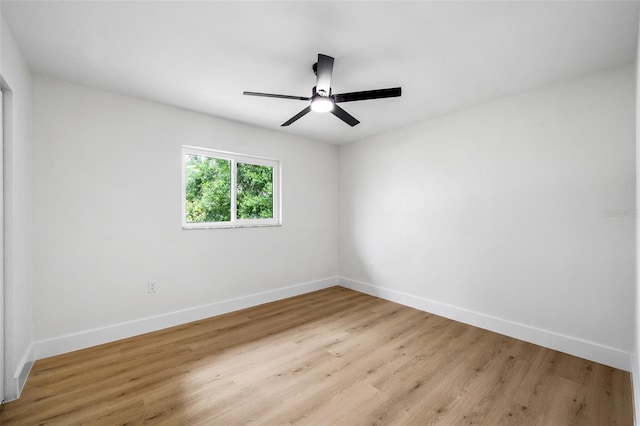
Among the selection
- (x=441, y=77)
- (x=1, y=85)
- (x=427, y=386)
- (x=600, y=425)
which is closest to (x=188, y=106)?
(x=1, y=85)

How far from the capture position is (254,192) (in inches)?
147

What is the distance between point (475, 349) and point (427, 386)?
0.82 metres

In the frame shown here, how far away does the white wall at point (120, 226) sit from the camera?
234 cm

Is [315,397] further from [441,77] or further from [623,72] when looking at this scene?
[623,72]

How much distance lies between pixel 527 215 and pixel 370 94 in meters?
1.91

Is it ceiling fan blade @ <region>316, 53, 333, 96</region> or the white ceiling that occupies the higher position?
the white ceiling

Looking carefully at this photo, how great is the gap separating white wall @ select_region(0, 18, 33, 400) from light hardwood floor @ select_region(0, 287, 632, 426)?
0.89 ft

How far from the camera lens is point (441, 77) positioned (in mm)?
2359

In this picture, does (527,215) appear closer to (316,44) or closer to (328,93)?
(328,93)

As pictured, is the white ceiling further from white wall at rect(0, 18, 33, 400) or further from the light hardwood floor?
the light hardwood floor

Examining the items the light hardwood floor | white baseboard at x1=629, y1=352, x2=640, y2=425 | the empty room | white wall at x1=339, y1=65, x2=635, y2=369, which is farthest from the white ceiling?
the light hardwood floor

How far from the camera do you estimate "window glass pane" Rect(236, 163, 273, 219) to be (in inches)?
142

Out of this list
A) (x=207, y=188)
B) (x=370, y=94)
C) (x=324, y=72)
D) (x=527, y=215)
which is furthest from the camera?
(x=207, y=188)

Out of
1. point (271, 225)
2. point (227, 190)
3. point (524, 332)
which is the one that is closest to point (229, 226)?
point (227, 190)
